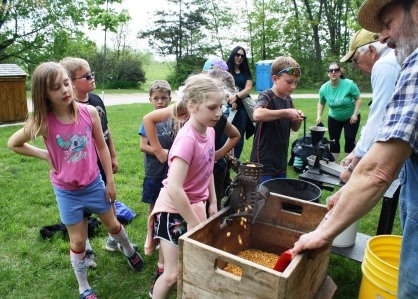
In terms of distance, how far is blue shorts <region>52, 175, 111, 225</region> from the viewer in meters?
2.47

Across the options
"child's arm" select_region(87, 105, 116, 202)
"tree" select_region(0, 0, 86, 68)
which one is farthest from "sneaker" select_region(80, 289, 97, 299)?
"tree" select_region(0, 0, 86, 68)

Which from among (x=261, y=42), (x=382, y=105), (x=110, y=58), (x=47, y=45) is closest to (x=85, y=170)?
(x=382, y=105)

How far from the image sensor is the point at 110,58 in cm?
2562

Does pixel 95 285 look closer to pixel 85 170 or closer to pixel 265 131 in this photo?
pixel 85 170

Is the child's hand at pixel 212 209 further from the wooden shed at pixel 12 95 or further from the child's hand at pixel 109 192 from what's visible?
the wooden shed at pixel 12 95

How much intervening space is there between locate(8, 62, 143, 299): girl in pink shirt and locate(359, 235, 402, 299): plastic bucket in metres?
1.82

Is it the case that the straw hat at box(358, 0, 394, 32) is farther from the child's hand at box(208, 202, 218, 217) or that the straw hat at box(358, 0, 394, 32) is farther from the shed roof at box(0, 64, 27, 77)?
the shed roof at box(0, 64, 27, 77)

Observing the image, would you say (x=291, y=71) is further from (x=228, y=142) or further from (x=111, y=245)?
(x=111, y=245)

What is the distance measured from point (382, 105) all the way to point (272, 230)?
118 centimetres

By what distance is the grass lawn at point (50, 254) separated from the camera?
2883 mm

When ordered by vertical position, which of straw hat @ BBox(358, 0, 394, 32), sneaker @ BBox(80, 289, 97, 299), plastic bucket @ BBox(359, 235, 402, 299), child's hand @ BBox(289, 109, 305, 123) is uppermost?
straw hat @ BBox(358, 0, 394, 32)

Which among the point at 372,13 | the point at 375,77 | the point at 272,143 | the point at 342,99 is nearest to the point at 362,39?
the point at 375,77

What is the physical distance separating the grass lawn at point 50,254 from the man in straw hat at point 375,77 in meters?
1.24

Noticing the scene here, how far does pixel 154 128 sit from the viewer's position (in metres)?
2.82
